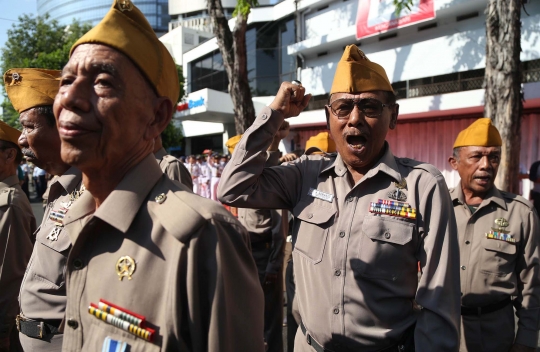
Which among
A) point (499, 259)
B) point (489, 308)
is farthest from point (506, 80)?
point (489, 308)

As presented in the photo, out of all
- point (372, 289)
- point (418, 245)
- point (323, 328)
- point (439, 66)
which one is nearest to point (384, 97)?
point (418, 245)

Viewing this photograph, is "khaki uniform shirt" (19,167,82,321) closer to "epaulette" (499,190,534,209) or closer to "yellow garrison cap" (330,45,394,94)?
"yellow garrison cap" (330,45,394,94)

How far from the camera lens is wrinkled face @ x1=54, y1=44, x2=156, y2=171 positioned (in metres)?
1.40

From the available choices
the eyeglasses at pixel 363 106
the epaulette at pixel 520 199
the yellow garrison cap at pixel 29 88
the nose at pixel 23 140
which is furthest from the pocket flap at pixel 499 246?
the nose at pixel 23 140

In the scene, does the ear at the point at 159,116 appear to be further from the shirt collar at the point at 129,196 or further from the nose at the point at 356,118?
the nose at the point at 356,118

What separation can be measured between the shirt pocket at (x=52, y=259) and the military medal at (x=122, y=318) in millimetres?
967

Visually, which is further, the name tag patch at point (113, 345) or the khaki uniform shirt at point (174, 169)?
the khaki uniform shirt at point (174, 169)

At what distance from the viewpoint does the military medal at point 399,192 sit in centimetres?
222

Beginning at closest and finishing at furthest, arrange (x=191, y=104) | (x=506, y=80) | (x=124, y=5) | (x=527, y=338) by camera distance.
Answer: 1. (x=124, y=5)
2. (x=527, y=338)
3. (x=506, y=80)
4. (x=191, y=104)

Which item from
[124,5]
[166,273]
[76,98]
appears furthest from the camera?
[124,5]

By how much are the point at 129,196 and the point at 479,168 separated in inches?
115

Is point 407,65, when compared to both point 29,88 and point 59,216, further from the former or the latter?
point 59,216

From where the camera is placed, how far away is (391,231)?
2.13 metres

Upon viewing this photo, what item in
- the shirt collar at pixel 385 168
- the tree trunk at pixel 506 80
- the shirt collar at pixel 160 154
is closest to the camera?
the shirt collar at pixel 385 168
